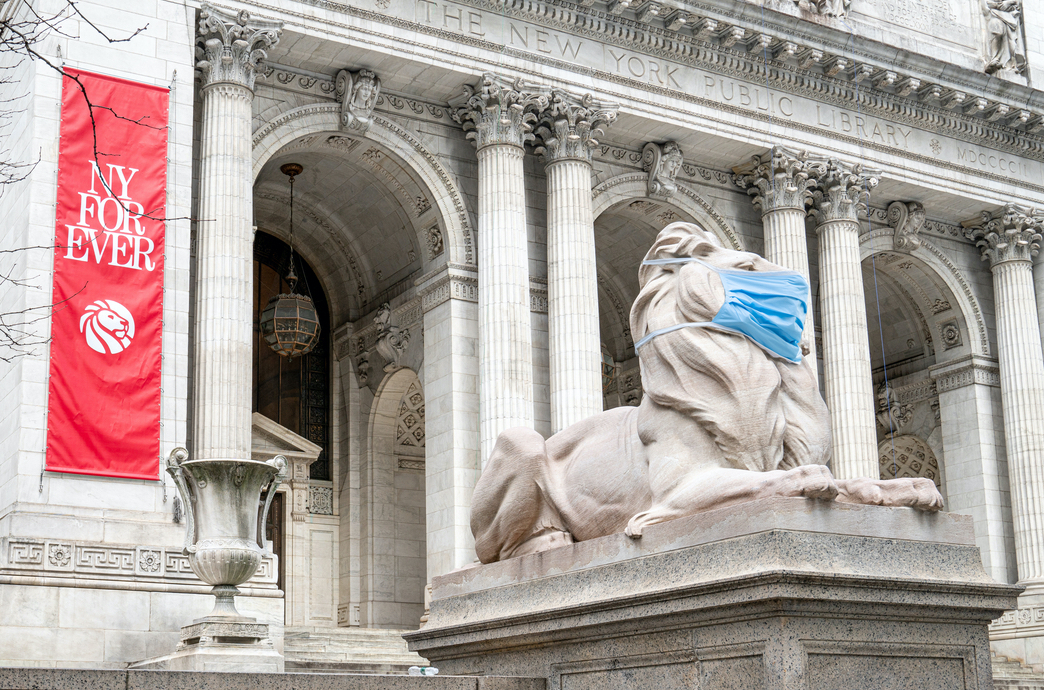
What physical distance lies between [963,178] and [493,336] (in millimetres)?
13402

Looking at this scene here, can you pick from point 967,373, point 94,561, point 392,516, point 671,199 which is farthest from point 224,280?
point 967,373

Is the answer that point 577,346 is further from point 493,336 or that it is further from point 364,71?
point 364,71

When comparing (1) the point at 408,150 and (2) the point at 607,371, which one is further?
(2) the point at 607,371

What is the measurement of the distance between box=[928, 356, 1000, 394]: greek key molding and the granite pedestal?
25.6 m

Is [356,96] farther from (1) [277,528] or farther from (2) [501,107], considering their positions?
(1) [277,528]

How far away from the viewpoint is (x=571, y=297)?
74.9ft

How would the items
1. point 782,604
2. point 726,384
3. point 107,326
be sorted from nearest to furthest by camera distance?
1. point 782,604
2. point 726,384
3. point 107,326

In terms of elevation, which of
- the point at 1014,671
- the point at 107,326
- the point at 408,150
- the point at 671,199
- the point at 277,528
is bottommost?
the point at 1014,671

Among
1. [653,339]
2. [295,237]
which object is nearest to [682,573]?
[653,339]

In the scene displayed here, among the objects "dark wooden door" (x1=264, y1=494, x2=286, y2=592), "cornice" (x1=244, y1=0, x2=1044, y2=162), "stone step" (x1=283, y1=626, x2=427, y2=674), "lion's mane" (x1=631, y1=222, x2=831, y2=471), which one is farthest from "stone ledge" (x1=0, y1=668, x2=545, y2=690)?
"dark wooden door" (x1=264, y1=494, x2=286, y2=592)

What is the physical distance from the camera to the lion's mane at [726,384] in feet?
23.0

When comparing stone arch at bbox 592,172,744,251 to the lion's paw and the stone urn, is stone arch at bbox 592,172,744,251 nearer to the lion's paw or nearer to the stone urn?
the stone urn

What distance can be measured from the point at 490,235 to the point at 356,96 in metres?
3.50

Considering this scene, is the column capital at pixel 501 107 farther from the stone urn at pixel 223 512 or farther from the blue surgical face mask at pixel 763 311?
the blue surgical face mask at pixel 763 311
